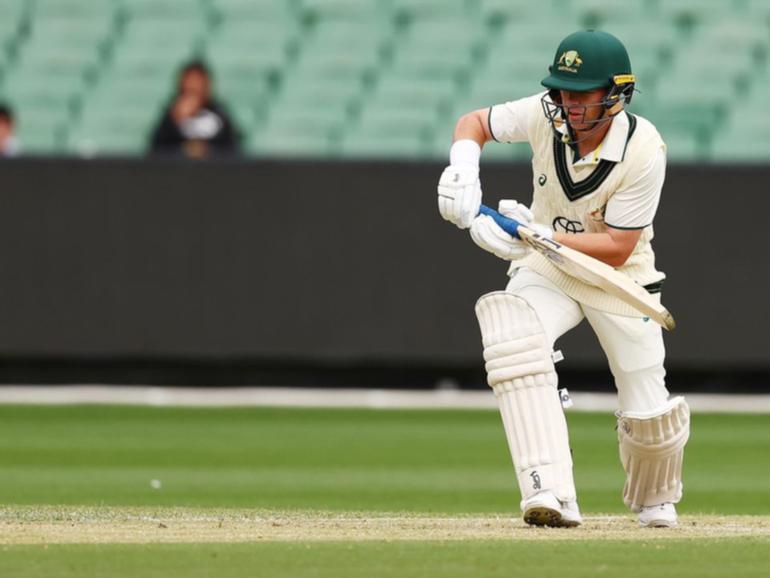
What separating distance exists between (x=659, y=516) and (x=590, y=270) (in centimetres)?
99

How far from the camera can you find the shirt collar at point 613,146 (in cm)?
639

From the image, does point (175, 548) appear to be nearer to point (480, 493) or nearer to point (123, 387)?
point (480, 493)

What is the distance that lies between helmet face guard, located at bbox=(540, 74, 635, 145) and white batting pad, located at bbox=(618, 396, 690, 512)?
39.1 inches

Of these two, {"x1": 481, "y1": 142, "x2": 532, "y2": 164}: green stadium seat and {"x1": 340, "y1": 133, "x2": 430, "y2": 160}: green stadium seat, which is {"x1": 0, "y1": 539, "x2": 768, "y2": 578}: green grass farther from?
{"x1": 340, "y1": 133, "x2": 430, "y2": 160}: green stadium seat

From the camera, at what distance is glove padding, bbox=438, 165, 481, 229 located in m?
6.33

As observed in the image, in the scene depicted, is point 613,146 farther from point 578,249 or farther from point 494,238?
point 494,238

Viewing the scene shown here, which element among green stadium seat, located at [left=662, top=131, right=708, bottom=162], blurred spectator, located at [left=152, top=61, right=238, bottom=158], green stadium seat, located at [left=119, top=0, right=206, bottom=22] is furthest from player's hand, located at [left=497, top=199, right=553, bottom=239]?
green stadium seat, located at [left=119, top=0, right=206, bottom=22]

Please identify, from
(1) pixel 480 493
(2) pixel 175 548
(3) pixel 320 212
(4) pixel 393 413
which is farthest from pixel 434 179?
(2) pixel 175 548

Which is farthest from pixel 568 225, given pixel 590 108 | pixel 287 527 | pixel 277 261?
pixel 277 261

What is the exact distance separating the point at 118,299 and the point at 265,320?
97cm

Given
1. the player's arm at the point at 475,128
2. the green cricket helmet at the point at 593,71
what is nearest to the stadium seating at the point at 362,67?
the player's arm at the point at 475,128

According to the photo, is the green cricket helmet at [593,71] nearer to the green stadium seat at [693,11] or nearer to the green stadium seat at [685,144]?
the green stadium seat at [685,144]

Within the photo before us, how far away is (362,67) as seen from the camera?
13812 mm

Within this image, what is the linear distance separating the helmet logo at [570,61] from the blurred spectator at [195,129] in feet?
20.1
